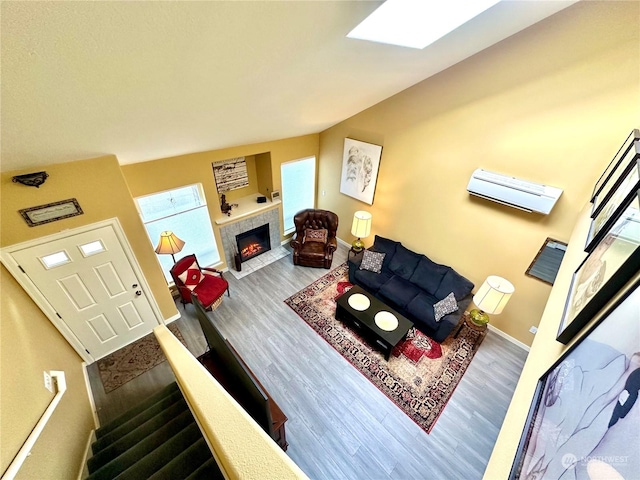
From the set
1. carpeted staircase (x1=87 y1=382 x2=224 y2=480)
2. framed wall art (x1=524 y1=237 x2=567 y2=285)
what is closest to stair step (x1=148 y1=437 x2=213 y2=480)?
carpeted staircase (x1=87 y1=382 x2=224 y2=480)

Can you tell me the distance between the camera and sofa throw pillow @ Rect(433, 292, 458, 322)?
3672mm

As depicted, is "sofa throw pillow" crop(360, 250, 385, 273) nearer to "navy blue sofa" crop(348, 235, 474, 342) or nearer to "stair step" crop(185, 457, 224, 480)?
"navy blue sofa" crop(348, 235, 474, 342)

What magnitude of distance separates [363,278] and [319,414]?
214 cm

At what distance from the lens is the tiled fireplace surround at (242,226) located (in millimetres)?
4613

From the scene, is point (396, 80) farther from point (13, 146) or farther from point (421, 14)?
point (13, 146)

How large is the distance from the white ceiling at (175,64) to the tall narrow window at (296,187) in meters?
2.22

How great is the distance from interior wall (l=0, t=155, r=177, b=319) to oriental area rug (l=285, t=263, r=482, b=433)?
255 centimetres

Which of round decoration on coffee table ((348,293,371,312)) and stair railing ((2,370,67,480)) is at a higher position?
stair railing ((2,370,67,480))

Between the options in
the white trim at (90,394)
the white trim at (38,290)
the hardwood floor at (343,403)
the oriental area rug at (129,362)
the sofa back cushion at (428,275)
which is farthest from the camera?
the sofa back cushion at (428,275)

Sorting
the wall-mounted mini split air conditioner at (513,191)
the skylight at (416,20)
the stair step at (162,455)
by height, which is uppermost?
the skylight at (416,20)

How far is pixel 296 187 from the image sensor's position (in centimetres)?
543

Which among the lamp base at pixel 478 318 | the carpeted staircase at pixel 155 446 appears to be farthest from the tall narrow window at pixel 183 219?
the lamp base at pixel 478 318

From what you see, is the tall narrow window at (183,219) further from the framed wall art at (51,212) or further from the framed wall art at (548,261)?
the framed wall art at (548,261)

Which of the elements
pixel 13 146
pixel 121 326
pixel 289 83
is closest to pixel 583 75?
pixel 289 83
